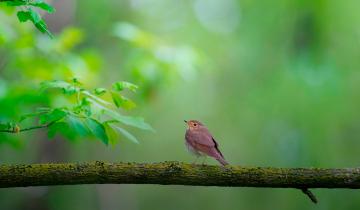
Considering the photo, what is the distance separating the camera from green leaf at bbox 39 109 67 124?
293cm

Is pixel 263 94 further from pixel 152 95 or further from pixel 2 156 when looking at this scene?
pixel 2 156

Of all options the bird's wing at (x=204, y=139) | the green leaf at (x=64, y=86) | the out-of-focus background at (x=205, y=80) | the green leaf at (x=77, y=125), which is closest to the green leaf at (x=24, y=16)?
the green leaf at (x=64, y=86)

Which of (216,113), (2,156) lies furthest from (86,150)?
(216,113)

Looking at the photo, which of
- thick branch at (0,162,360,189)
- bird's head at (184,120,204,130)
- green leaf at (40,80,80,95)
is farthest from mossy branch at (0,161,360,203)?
bird's head at (184,120,204,130)

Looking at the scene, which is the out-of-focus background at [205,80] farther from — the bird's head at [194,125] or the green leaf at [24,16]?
the bird's head at [194,125]

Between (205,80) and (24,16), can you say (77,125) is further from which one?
(205,80)

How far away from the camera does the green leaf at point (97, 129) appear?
9.82 feet

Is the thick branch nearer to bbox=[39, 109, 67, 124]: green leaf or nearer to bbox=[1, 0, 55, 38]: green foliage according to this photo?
bbox=[39, 109, 67, 124]: green leaf

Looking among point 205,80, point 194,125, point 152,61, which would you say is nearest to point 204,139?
point 194,125

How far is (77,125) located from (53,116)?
0.13 m

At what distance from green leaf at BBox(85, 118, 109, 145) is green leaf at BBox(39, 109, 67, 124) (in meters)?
0.14

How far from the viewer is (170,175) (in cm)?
307

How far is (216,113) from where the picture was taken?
30.8 ft

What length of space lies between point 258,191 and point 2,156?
432cm
